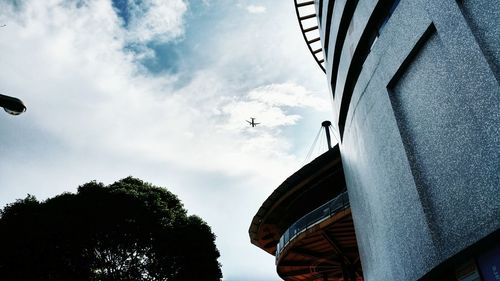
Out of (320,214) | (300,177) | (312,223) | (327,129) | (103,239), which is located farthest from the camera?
(327,129)

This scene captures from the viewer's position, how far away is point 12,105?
477cm

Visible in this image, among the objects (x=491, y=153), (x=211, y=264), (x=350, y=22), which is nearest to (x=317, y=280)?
(x=211, y=264)

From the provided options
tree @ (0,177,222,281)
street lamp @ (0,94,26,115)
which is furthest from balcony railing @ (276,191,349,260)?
street lamp @ (0,94,26,115)

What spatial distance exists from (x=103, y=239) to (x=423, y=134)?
697 inches

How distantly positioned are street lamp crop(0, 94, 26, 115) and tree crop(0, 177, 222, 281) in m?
14.5

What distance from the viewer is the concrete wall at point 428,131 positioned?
4152 millimetres

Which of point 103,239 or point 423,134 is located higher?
point 103,239

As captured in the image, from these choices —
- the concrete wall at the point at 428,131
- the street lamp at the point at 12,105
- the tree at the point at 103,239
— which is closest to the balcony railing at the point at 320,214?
the concrete wall at the point at 428,131

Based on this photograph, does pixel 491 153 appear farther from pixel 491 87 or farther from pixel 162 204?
pixel 162 204

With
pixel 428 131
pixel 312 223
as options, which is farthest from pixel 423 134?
pixel 312 223

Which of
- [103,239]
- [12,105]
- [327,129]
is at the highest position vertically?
[327,129]

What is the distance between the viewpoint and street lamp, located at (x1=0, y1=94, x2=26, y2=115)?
15.4 ft

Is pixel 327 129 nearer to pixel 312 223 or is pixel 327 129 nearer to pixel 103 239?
pixel 312 223

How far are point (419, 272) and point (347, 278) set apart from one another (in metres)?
13.0
